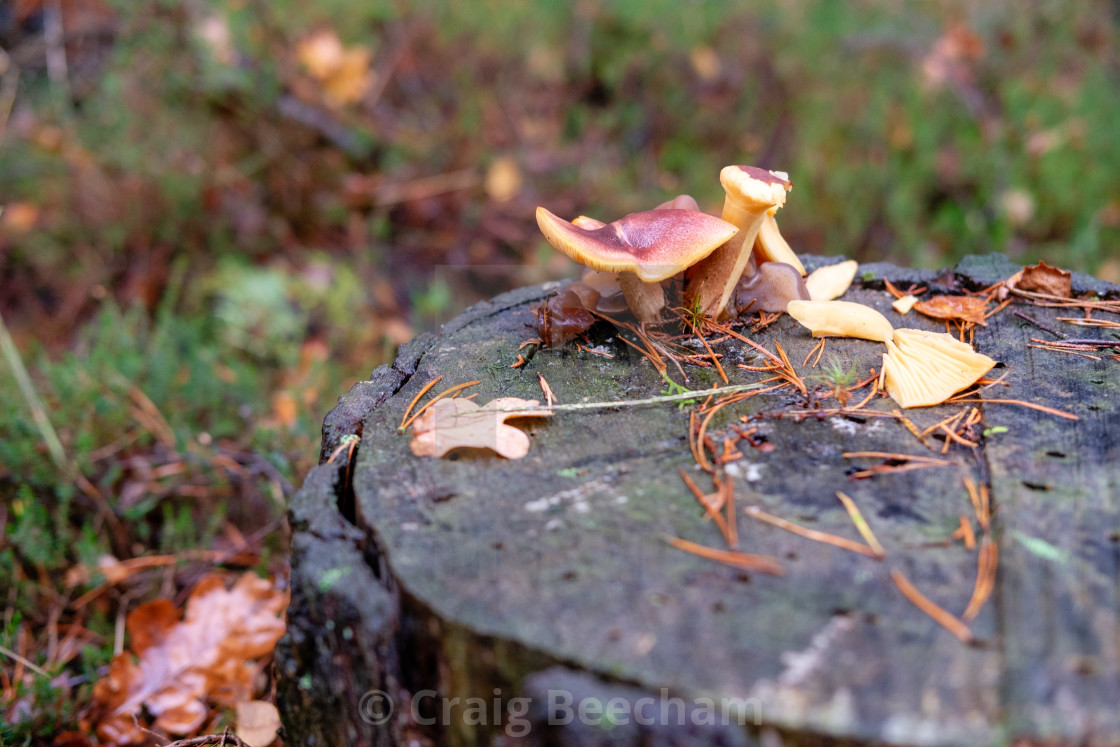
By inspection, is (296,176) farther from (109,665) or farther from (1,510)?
(109,665)

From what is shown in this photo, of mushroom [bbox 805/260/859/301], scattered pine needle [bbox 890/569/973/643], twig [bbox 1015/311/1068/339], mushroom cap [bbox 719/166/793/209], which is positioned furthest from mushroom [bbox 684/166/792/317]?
scattered pine needle [bbox 890/569/973/643]

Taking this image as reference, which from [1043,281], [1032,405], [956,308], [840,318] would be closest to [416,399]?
[840,318]

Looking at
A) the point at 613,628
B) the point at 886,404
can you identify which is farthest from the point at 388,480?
the point at 886,404

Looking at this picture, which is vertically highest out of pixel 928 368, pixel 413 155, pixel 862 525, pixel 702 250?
pixel 413 155

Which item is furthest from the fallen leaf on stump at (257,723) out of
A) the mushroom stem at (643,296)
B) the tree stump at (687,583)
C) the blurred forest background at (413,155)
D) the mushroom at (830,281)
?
the mushroom at (830,281)

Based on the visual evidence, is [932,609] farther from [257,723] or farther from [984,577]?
[257,723]
